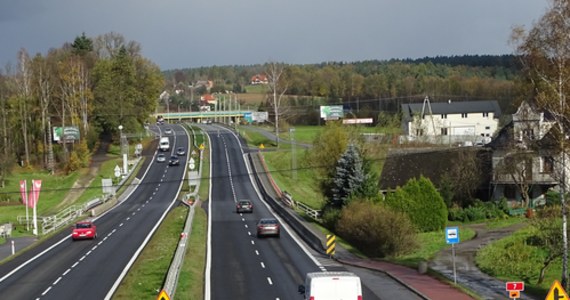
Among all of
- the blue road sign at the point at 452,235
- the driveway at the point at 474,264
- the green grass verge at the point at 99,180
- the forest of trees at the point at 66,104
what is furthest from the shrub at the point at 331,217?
the forest of trees at the point at 66,104

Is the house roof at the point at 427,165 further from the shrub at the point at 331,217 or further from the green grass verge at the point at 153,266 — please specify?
the green grass verge at the point at 153,266

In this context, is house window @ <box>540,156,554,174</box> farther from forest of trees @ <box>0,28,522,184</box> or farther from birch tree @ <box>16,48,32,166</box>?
birch tree @ <box>16,48,32,166</box>

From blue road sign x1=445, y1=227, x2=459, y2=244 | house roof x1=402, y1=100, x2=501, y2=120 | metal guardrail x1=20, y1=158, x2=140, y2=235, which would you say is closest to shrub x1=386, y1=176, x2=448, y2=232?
blue road sign x1=445, y1=227, x2=459, y2=244

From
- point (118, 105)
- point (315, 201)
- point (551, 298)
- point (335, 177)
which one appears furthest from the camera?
point (118, 105)

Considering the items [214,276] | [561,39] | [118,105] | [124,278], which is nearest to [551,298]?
[561,39]

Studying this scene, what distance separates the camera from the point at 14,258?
47.4 metres

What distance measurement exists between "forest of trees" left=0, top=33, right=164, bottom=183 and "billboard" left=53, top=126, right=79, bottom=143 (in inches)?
36.7

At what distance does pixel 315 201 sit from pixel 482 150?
764 inches

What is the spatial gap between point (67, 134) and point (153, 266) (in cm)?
6879

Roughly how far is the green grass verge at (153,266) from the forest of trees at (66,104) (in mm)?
42597

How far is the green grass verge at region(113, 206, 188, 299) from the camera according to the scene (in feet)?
106

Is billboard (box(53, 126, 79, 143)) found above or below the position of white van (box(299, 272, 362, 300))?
above

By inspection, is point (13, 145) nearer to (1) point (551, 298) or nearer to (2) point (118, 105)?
(2) point (118, 105)

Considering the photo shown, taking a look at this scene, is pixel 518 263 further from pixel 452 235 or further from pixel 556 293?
pixel 556 293
